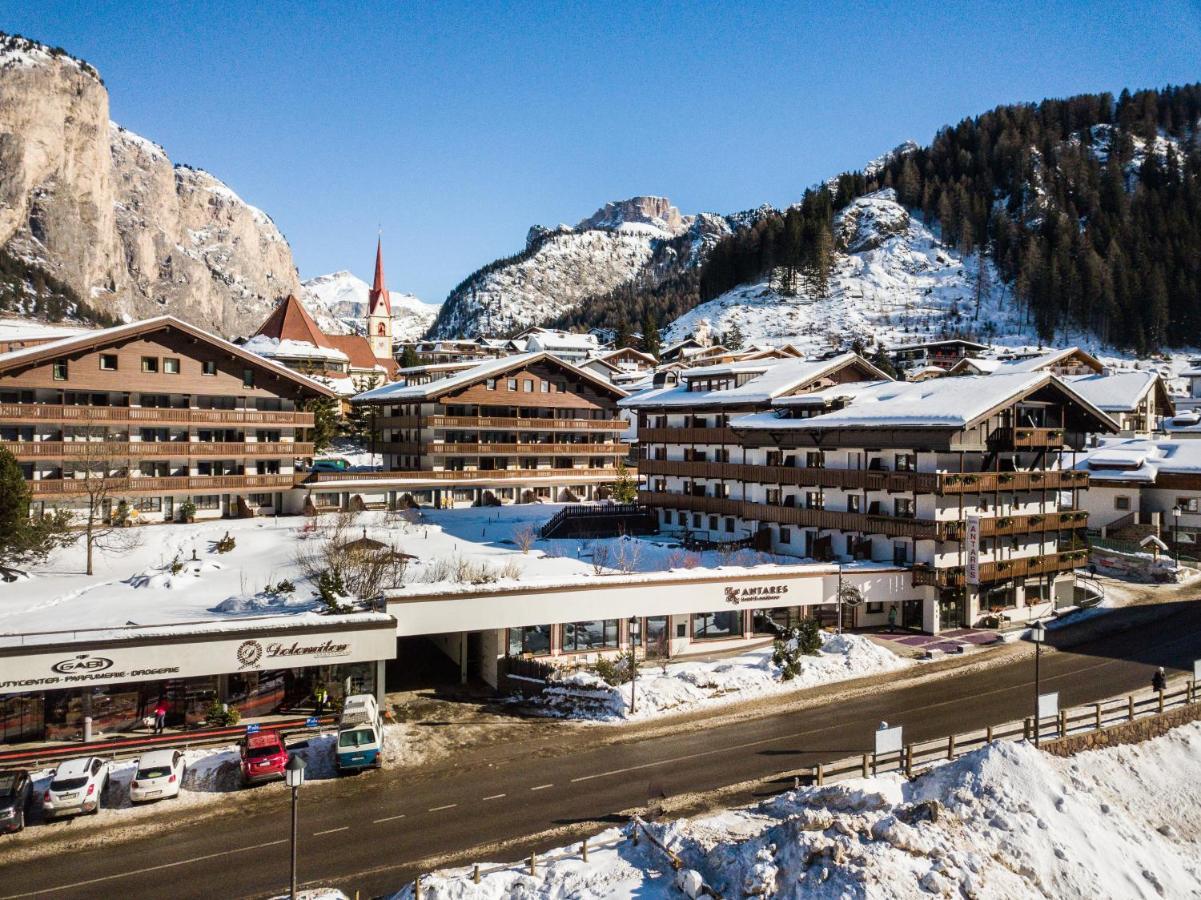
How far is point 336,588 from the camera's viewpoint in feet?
117

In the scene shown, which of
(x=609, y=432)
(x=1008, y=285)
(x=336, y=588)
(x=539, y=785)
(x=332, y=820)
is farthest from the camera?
(x=1008, y=285)

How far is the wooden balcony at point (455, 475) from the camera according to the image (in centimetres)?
6369

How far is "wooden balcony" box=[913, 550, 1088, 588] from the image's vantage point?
43.8m

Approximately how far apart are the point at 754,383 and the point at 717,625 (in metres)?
23.4

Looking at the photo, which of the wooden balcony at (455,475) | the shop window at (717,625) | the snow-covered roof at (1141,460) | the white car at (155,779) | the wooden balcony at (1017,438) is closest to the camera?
the white car at (155,779)

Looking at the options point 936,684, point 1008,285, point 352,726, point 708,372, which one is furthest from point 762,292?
point 352,726

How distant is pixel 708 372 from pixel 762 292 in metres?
140

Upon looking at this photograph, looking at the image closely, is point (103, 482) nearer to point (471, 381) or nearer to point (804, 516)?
point (471, 381)

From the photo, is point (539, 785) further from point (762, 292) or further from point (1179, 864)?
point (762, 292)

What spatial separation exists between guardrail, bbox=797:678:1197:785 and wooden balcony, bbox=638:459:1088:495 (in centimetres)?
1310

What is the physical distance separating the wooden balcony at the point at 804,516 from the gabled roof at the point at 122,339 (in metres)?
28.0

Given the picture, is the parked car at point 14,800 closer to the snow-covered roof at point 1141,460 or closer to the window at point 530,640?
the window at point 530,640

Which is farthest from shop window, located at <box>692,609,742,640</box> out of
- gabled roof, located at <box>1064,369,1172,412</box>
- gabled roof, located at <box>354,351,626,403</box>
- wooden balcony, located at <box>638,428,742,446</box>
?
gabled roof, located at <box>1064,369,1172,412</box>

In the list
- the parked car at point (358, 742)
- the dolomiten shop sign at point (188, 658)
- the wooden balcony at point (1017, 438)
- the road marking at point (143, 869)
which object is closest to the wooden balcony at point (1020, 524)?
the wooden balcony at point (1017, 438)
